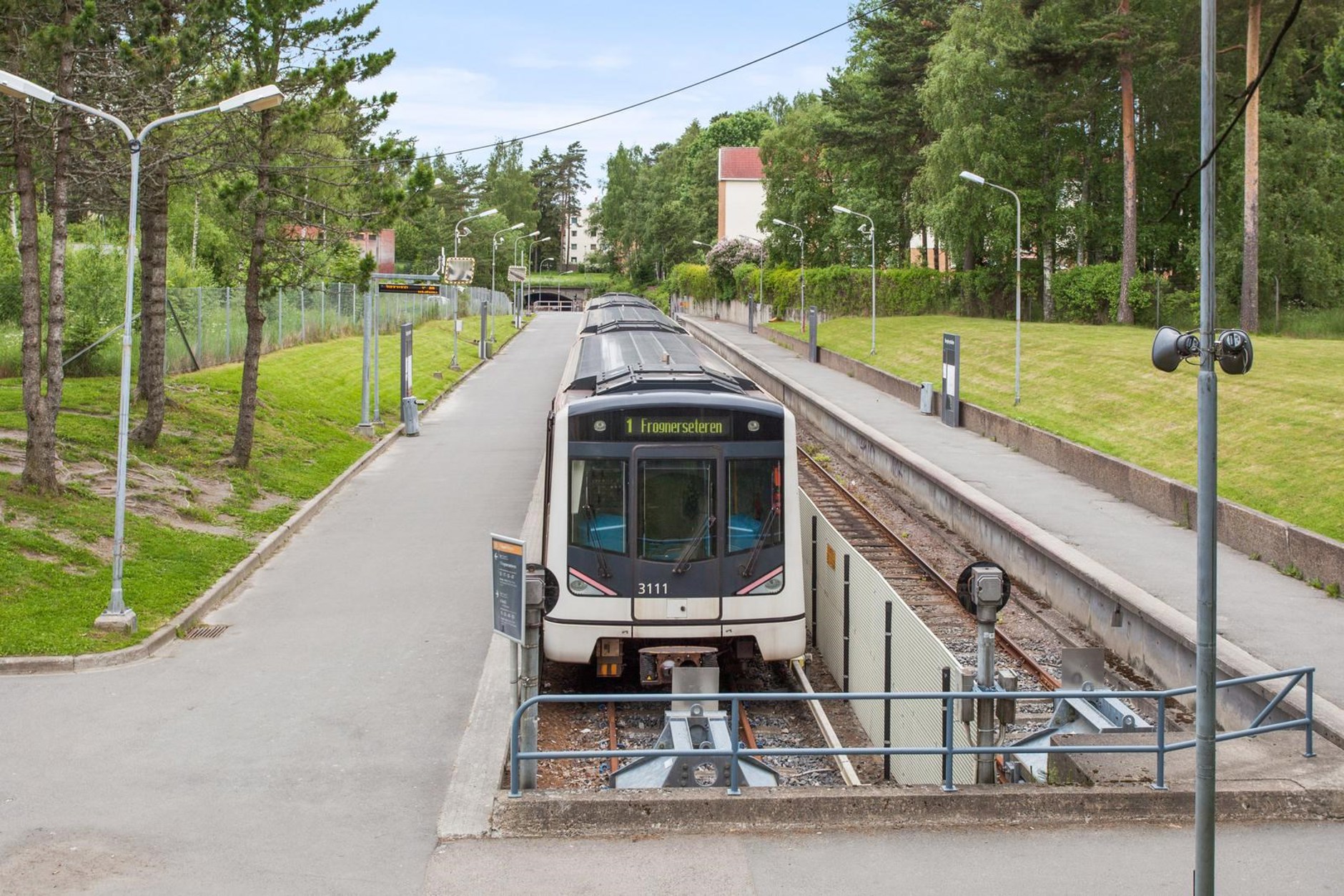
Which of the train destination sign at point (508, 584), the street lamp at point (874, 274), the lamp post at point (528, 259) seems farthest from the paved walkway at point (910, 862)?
the lamp post at point (528, 259)

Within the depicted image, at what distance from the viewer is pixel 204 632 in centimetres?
1398

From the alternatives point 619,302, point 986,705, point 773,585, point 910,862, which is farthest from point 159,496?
point 619,302

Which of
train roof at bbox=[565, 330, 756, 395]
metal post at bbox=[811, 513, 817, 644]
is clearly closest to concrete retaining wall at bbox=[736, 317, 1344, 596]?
metal post at bbox=[811, 513, 817, 644]

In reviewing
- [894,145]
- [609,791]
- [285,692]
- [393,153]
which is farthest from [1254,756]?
[894,145]

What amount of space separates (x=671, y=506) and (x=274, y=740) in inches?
156

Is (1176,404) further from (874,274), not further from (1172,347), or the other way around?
(1172,347)

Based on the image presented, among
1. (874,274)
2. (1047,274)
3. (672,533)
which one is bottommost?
(672,533)

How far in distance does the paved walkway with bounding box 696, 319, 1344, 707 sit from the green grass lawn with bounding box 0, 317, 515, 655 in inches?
443

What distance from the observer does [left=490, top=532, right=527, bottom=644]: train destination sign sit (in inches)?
362

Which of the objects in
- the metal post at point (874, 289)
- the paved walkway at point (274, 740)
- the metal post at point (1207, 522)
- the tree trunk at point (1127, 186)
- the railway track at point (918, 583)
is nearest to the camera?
→ the metal post at point (1207, 522)

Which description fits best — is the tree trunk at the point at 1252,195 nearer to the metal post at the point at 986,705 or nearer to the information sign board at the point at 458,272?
the information sign board at the point at 458,272

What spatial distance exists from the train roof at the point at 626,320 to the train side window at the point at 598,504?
10410 millimetres

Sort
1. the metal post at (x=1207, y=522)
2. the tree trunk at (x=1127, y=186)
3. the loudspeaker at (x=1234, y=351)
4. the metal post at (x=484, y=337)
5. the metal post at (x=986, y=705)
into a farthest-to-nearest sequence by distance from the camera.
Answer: the metal post at (x=484, y=337), the tree trunk at (x=1127, y=186), the metal post at (x=986, y=705), the loudspeaker at (x=1234, y=351), the metal post at (x=1207, y=522)

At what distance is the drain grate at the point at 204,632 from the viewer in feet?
45.2
